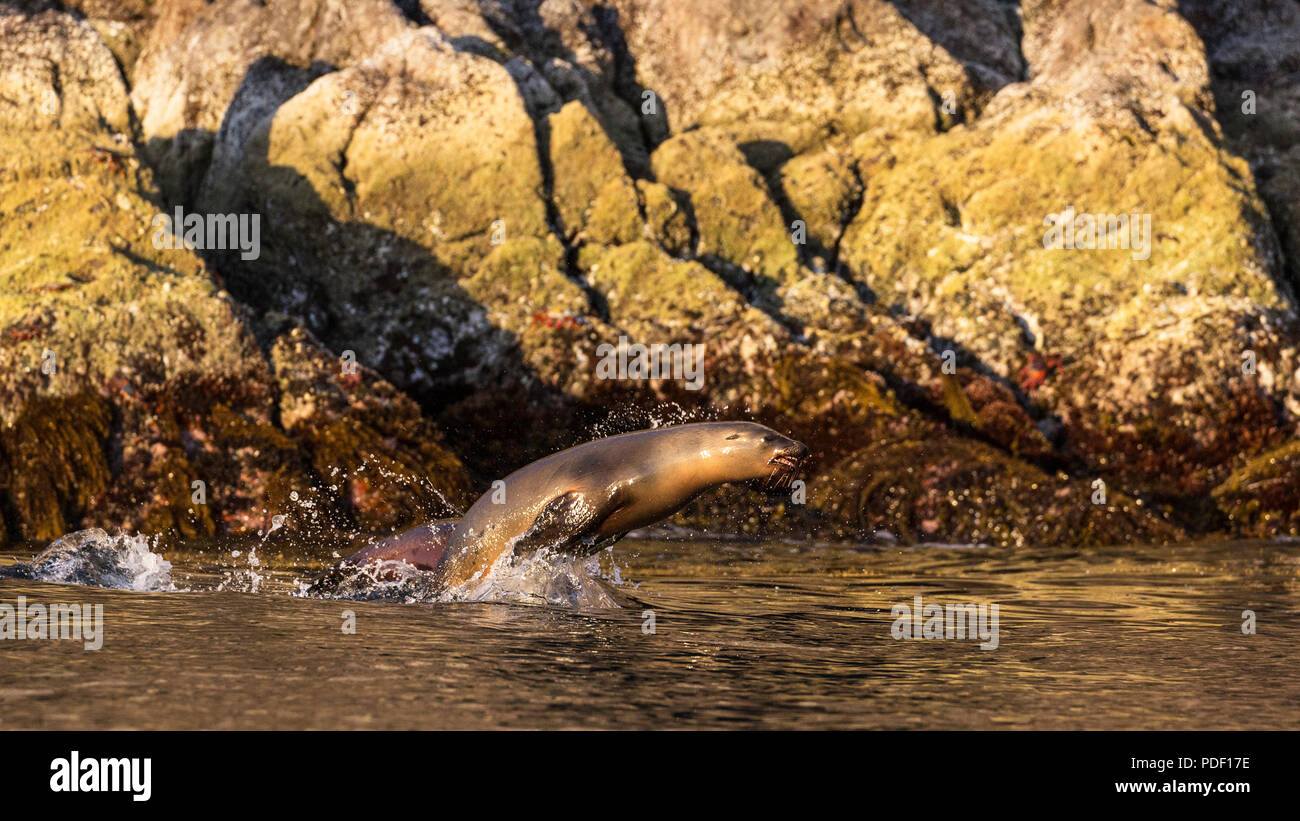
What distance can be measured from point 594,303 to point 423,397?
8.44ft

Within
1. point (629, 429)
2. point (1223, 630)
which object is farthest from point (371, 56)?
point (1223, 630)

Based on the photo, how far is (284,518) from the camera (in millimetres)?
14242

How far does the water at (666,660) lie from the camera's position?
18.2 ft

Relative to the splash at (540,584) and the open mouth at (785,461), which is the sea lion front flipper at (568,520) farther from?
the open mouth at (785,461)

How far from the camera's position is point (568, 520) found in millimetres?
8961

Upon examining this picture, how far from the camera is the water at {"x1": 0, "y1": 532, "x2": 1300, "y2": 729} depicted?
5.55 meters

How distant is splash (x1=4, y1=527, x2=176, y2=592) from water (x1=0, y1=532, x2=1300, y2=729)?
0.16m

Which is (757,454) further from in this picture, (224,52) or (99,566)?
(224,52)

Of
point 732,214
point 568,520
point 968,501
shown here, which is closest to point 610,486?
point 568,520

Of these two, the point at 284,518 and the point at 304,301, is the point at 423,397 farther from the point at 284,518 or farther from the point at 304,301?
the point at 284,518

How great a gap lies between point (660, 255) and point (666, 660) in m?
12.5

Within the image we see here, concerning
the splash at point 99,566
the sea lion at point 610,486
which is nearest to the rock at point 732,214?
the sea lion at point 610,486

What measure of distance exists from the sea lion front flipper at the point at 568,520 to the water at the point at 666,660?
0.43 meters

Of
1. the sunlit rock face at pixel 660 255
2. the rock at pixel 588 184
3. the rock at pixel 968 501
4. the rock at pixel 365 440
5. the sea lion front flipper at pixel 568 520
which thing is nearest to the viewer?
the sea lion front flipper at pixel 568 520
